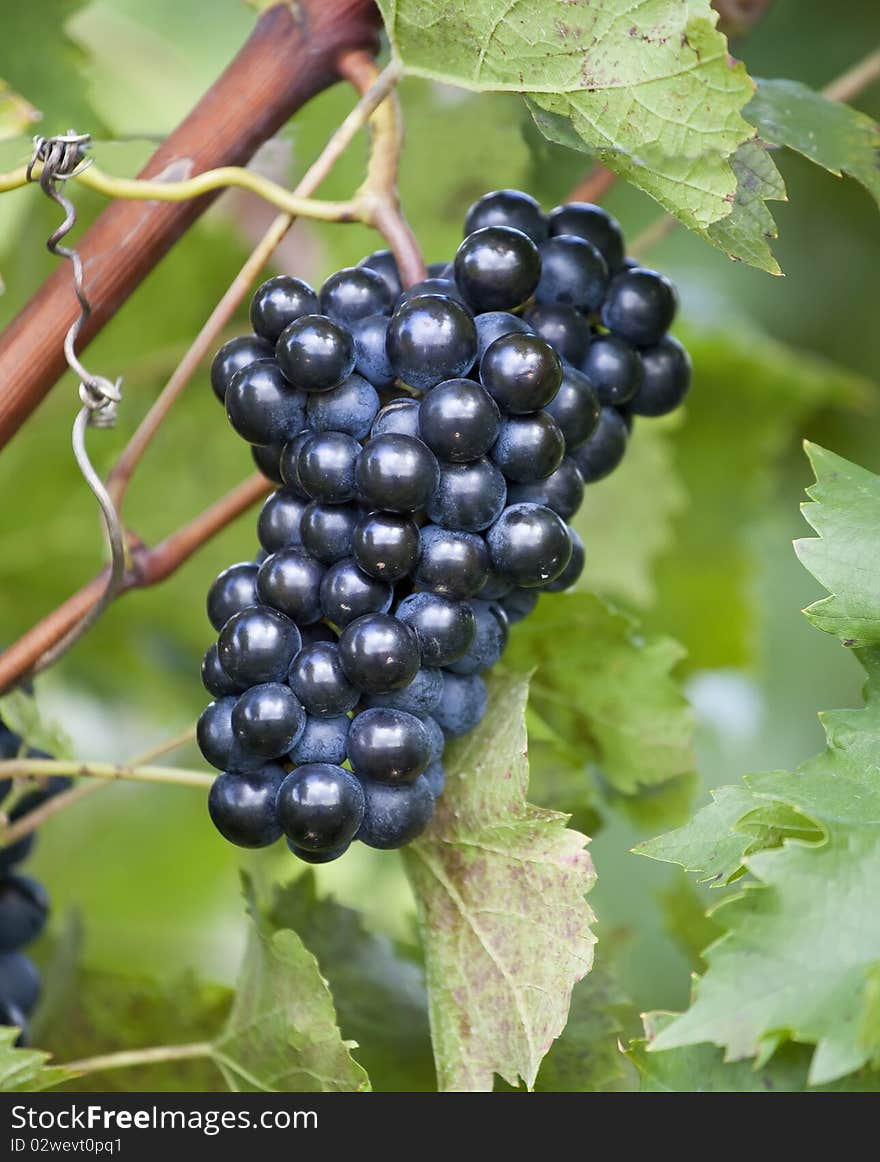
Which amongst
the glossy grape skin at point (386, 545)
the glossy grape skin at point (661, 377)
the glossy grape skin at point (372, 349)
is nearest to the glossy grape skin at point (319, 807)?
the glossy grape skin at point (386, 545)

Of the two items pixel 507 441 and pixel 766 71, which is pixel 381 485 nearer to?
pixel 507 441

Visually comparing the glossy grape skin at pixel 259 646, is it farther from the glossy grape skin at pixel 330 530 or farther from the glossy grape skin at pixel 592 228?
the glossy grape skin at pixel 592 228

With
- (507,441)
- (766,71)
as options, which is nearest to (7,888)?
(507,441)

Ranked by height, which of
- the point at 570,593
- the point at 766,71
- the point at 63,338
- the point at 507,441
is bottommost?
the point at 766,71

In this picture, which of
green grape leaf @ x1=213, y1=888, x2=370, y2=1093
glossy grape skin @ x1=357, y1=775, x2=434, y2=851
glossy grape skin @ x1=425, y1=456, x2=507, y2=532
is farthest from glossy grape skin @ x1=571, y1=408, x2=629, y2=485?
green grape leaf @ x1=213, y1=888, x2=370, y2=1093
